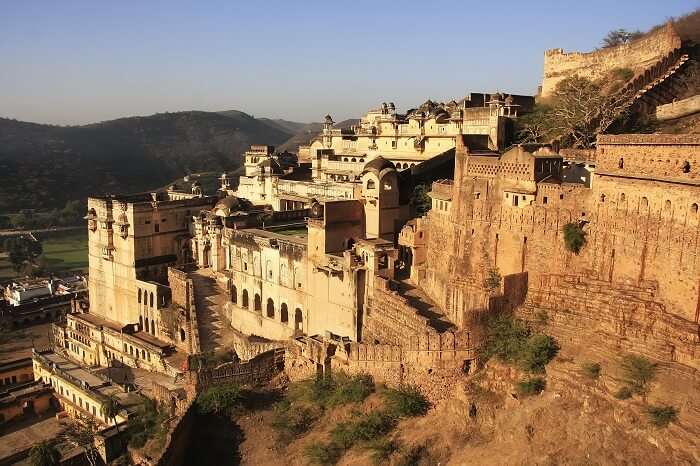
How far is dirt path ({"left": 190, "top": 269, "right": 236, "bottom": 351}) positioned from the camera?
27.8 meters

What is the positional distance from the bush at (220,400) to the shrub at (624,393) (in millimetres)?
11081

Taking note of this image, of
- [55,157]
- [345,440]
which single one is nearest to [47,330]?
[345,440]

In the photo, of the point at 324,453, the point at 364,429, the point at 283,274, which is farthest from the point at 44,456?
the point at 364,429

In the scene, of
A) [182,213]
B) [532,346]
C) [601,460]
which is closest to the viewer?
[601,460]

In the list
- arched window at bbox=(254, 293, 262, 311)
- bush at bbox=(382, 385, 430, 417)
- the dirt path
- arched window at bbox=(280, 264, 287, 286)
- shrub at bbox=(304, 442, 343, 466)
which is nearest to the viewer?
shrub at bbox=(304, 442, 343, 466)

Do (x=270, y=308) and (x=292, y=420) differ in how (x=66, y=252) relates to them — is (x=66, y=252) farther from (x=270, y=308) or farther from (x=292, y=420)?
(x=292, y=420)

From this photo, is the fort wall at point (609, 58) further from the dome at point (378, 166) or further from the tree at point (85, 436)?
the tree at point (85, 436)

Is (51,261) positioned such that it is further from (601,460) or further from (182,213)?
(601,460)

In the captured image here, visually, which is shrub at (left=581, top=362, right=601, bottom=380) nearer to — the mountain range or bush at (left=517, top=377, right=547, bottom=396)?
bush at (left=517, top=377, right=547, bottom=396)

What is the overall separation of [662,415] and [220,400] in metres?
12.4

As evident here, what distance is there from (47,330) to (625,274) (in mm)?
36862

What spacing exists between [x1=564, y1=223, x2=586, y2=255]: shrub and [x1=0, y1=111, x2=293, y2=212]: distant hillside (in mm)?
89151

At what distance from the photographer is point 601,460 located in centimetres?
1361

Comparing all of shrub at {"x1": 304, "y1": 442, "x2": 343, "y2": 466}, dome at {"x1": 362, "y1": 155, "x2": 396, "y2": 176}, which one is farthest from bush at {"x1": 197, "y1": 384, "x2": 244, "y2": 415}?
dome at {"x1": 362, "y1": 155, "x2": 396, "y2": 176}
